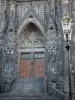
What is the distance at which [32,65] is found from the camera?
21484 mm

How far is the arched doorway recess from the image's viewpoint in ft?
70.1

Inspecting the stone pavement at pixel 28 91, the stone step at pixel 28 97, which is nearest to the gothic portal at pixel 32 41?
the stone pavement at pixel 28 91

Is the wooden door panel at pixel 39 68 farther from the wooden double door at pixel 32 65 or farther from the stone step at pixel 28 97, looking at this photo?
the stone step at pixel 28 97

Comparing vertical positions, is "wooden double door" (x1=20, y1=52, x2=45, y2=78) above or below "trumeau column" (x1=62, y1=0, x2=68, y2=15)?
below

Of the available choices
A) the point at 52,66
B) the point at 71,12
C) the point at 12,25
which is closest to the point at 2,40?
the point at 12,25

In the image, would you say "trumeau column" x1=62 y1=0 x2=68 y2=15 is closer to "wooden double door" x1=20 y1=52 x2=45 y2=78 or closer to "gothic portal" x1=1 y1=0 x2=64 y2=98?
"gothic portal" x1=1 y1=0 x2=64 y2=98

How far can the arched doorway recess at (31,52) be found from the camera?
2136 centimetres

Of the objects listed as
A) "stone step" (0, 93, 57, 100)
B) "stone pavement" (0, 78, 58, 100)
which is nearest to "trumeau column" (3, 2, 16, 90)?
"stone pavement" (0, 78, 58, 100)

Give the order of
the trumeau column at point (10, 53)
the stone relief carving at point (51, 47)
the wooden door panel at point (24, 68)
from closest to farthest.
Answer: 1. the stone relief carving at point (51, 47)
2. the trumeau column at point (10, 53)
3. the wooden door panel at point (24, 68)

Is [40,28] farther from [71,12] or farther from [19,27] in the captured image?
[71,12]

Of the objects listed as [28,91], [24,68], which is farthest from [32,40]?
[28,91]

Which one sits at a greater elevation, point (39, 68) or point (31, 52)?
point (31, 52)

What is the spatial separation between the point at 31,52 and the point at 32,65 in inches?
50.6

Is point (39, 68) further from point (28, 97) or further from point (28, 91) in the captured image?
point (28, 97)
